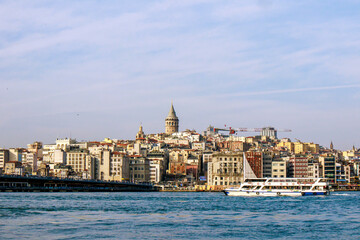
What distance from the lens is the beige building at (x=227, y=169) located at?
13488cm

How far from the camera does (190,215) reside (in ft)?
151

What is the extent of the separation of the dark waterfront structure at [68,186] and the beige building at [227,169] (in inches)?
542

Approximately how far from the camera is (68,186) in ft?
452

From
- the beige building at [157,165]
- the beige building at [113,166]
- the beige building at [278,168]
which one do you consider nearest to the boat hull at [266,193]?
the beige building at [278,168]

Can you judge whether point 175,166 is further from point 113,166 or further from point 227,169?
point 227,169

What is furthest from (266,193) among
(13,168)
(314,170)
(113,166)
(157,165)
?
(13,168)

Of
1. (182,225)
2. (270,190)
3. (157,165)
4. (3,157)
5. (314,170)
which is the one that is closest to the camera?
(182,225)

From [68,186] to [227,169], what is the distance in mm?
32171

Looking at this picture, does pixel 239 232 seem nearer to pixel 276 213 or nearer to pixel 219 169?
pixel 276 213

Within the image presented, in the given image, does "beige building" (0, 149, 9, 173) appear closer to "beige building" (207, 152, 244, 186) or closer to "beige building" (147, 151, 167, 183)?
"beige building" (147, 151, 167, 183)

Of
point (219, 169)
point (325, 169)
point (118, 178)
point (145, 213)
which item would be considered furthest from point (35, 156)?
point (145, 213)

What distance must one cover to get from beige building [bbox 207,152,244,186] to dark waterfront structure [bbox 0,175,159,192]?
13768 millimetres

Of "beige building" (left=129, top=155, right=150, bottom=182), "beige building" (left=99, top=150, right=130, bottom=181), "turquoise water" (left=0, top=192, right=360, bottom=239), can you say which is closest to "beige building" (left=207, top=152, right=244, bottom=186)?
"beige building" (left=99, top=150, right=130, bottom=181)

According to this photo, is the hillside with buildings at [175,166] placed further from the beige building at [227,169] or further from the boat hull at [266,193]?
the boat hull at [266,193]
